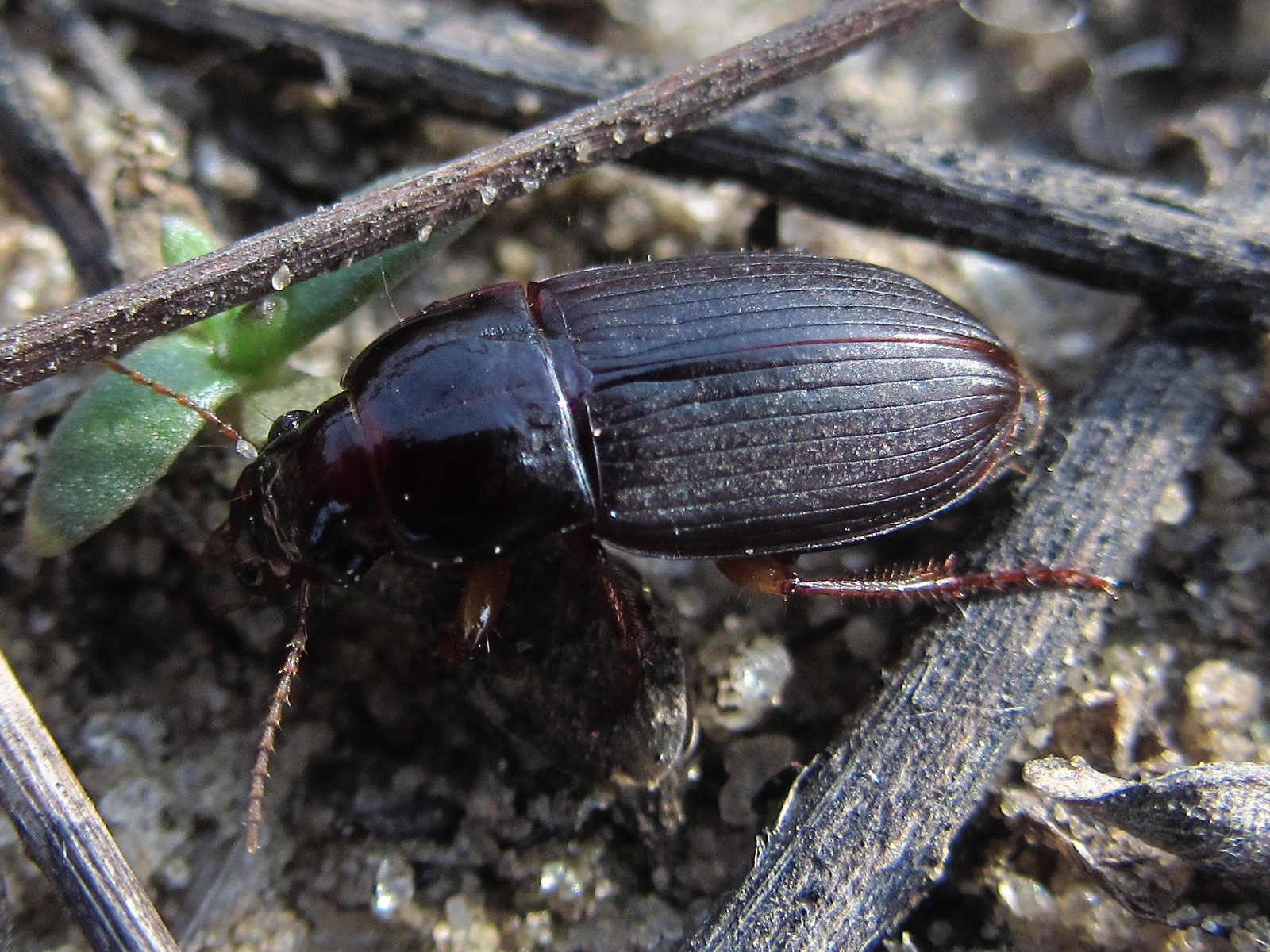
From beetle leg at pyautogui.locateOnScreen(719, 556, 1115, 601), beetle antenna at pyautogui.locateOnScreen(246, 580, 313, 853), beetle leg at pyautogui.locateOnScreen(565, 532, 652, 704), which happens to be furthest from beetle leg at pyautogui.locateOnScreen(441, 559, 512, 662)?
beetle leg at pyautogui.locateOnScreen(719, 556, 1115, 601)

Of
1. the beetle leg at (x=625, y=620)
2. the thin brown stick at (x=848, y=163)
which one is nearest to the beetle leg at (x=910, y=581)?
the beetle leg at (x=625, y=620)

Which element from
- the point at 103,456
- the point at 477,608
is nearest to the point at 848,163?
the point at 477,608

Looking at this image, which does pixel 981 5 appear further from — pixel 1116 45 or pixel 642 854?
pixel 642 854

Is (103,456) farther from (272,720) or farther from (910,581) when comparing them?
(910,581)

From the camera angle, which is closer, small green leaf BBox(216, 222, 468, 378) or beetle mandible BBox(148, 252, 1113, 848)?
beetle mandible BBox(148, 252, 1113, 848)

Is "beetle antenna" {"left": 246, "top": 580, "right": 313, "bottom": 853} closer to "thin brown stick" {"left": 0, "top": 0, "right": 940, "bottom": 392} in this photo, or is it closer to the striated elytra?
the striated elytra

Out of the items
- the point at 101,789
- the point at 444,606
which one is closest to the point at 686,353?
the point at 444,606

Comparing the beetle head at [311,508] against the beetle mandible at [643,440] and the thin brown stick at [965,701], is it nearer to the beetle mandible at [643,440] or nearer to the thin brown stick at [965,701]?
the beetle mandible at [643,440]
